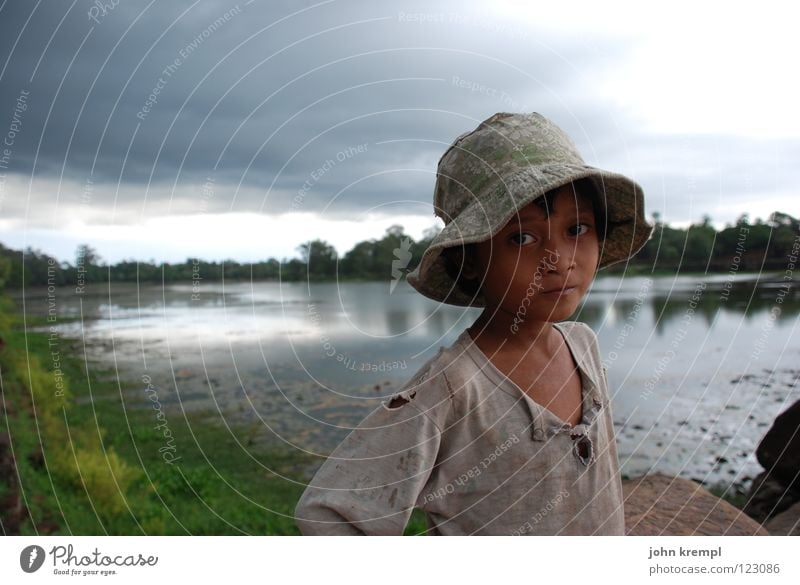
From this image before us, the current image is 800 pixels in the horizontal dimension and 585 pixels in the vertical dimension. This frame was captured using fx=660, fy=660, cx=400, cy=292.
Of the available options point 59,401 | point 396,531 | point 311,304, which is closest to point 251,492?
point 59,401

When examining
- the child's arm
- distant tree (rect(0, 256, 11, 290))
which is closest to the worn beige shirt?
the child's arm

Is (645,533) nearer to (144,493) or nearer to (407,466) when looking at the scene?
(407,466)

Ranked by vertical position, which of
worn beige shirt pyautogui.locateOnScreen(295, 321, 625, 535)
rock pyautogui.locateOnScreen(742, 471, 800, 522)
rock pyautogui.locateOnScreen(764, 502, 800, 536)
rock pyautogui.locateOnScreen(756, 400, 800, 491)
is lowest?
rock pyautogui.locateOnScreen(742, 471, 800, 522)

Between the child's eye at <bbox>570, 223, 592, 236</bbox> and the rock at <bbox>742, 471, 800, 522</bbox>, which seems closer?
the child's eye at <bbox>570, 223, 592, 236</bbox>

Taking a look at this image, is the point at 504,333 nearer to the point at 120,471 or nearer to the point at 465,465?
the point at 465,465

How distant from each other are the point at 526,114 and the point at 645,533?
1.08m

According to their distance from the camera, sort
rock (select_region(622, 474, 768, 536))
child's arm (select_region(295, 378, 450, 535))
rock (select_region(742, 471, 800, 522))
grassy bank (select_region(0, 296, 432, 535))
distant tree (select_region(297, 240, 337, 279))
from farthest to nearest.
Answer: rock (select_region(742, 471, 800, 522)), grassy bank (select_region(0, 296, 432, 535)), rock (select_region(622, 474, 768, 536)), distant tree (select_region(297, 240, 337, 279)), child's arm (select_region(295, 378, 450, 535))

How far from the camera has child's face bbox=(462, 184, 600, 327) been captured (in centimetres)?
109

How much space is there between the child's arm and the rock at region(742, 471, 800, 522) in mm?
1950

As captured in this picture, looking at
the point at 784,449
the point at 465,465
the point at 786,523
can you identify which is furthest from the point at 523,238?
the point at 784,449

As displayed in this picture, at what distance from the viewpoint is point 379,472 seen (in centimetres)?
102

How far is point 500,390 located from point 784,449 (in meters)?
2.02

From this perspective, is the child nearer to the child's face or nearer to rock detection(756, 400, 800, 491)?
the child's face

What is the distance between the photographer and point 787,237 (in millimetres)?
2045
